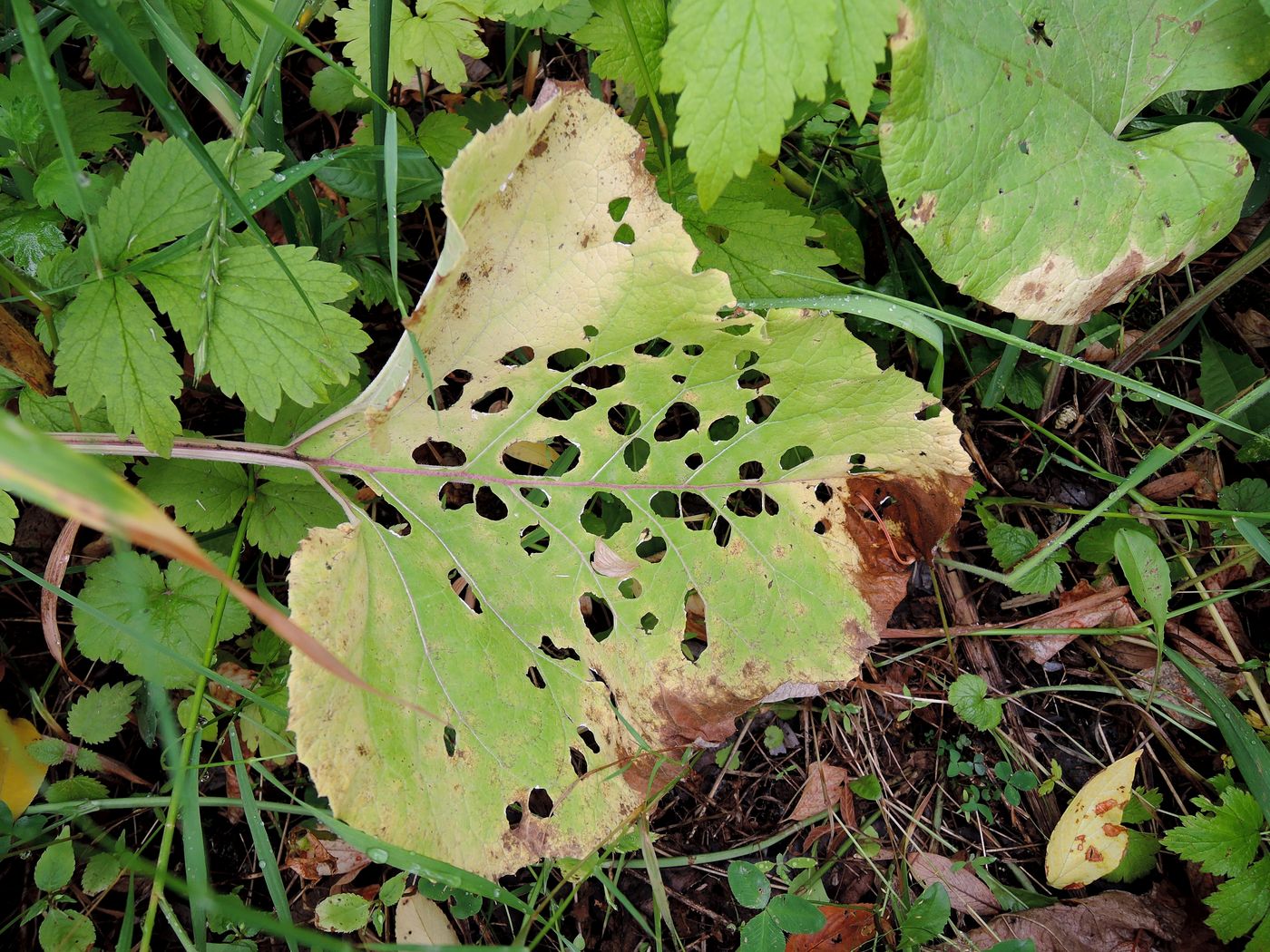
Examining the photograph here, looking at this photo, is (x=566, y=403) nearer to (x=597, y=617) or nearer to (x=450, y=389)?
(x=450, y=389)

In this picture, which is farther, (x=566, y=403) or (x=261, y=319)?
(x=566, y=403)

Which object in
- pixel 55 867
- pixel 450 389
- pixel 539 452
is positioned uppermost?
pixel 450 389

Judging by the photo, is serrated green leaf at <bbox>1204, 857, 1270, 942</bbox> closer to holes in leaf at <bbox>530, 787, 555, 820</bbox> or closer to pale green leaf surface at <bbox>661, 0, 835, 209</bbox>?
holes in leaf at <bbox>530, 787, 555, 820</bbox>

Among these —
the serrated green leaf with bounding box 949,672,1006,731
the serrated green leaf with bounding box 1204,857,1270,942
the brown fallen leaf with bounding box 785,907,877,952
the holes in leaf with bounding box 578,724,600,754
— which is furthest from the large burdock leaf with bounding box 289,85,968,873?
the serrated green leaf with bounding box 1204,857,1270,942

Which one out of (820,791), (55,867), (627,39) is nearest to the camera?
(627,39)

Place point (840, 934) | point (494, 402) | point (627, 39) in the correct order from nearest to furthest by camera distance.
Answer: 1. point (627, 39)
2. point (494, 402)
3. point (840, 934)

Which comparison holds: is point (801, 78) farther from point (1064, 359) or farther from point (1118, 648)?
point (1118, 648)

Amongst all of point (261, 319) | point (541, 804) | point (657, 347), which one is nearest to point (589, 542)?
point (657, 347)
